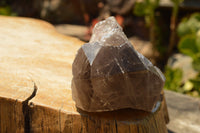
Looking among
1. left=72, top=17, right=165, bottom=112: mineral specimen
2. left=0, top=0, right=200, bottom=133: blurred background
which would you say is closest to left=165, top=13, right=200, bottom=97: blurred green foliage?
left=0, top=0, right=200, bottom=133: blurred background

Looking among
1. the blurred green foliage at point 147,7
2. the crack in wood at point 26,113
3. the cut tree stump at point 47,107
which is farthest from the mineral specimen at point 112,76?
the blurred green foliage at point 147,7

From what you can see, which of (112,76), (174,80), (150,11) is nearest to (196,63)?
(174,80)

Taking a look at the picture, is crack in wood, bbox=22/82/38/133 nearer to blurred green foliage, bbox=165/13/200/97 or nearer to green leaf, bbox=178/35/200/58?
blurred green foliage, bbox=165/13/200/97

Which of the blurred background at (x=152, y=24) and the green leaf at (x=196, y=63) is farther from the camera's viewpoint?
the blurred background at (x=152, y=24)

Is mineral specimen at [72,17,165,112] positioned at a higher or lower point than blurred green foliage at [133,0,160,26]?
higher

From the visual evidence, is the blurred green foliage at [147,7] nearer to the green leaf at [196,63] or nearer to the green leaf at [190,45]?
the green leaf at [190,45]

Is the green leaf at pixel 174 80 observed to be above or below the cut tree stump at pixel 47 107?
below
